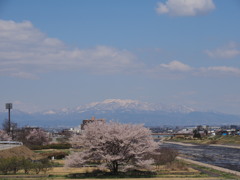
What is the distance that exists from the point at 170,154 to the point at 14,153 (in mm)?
22744

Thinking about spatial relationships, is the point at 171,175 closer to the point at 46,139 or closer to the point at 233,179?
the point at 233,179

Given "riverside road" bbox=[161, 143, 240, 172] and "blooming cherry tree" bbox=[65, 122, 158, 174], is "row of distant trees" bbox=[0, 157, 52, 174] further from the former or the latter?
"riverside road" bbox=[161, 143, 240, 172]

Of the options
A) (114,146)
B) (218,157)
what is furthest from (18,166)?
(218,157)

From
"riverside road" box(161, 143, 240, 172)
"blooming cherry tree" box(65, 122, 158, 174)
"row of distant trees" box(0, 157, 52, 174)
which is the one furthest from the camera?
"riverside road" box(161, 143, 240, 172)

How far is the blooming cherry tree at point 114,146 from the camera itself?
39031 mm

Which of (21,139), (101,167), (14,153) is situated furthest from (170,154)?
(21,139)

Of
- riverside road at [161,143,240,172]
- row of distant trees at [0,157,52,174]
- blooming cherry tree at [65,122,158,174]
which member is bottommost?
riverside road at [161,143,240,172]

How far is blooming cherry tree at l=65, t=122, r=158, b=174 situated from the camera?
39031mm

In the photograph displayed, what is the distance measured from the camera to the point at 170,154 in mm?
52094

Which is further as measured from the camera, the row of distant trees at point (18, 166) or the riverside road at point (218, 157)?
the riverside road at point (218, 157)

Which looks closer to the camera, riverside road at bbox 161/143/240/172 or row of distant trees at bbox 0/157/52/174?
row of distant trees at bbox 0/157/52/174

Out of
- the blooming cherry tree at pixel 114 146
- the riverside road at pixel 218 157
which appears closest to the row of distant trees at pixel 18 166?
the blooming cherry tree at pixel 114 146

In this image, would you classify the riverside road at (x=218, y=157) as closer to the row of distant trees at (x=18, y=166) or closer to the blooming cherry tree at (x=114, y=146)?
the blooming cherry tree at (x=114, y=146)

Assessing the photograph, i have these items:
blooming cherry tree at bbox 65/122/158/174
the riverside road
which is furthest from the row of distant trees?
the riverside road
